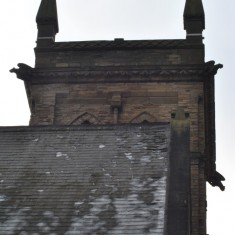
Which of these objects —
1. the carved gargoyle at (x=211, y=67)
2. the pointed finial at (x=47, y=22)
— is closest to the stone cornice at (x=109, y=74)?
the carved gargoyle at (x=211, y=67)

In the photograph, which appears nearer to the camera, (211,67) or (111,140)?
(111,140)

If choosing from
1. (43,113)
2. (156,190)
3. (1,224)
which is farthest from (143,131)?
(43,113)

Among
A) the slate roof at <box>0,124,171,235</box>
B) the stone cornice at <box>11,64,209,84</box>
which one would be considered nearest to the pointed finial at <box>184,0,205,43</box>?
the stone cornice at <box>11,64,209,84</box>

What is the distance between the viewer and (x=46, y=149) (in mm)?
18922

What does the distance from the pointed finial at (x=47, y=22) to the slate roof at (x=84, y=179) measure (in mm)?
10927

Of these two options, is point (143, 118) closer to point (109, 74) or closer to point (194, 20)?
point (109, 74)

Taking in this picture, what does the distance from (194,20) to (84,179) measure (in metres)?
15.0

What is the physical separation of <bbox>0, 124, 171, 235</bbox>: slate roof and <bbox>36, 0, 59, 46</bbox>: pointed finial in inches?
430

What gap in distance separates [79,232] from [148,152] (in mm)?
3881

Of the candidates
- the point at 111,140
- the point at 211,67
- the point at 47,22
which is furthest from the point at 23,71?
the point at 111,140

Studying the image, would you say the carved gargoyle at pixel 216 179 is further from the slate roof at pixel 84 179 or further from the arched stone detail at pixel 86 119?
the slate roof at pixel 84 179

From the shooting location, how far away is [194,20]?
30.8 metres

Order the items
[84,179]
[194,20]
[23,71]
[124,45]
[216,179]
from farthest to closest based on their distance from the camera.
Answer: [194,20] → [124,45] → [216,179] → [23,71] → [84,179]

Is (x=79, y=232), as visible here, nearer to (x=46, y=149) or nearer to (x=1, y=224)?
(x=1, y=224)
